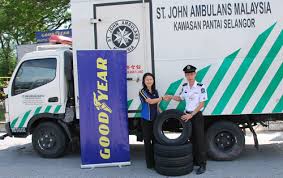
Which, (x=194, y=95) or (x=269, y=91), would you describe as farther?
(x=269, y=91)

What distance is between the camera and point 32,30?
64.5 feet

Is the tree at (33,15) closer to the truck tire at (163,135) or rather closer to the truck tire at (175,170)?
the truck tire at (163,135)

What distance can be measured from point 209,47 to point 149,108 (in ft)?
4.86

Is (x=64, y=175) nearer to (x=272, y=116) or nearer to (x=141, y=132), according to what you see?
(x=141, y=132)

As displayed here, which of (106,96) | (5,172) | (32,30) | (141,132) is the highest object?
(32,30)

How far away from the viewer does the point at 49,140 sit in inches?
313

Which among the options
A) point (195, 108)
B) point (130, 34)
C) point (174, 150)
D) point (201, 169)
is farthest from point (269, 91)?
point (130, 34)

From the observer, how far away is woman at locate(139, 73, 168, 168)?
6762mm

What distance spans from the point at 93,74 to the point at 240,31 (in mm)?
2608

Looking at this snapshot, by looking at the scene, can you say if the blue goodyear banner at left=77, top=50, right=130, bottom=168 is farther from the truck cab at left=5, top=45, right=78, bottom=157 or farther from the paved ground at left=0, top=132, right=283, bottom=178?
the truck cab at left=5, top=45, right=78, bottom=157

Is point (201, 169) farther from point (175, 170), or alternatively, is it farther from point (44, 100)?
point (44, 100)

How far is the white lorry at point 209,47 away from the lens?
709 cm

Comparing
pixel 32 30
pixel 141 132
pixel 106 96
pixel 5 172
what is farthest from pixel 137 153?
pixel 32 30

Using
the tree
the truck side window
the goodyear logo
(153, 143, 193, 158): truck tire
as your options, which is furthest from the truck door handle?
the tree
